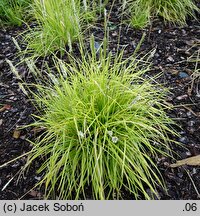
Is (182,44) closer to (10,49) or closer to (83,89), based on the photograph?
(83,89)

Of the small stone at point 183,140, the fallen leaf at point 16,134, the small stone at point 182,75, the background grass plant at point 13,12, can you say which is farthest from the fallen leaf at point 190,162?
the background grass plant at point 13,12

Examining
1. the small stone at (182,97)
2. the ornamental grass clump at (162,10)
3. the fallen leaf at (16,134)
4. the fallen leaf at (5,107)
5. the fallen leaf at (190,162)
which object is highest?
the ornamental grass clump at (162,10)

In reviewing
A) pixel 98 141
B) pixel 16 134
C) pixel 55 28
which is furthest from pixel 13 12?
pixel 98 141

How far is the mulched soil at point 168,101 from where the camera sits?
7.46 ft

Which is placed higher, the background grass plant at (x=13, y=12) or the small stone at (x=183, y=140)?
the background grass plant at (x=13, y=12)

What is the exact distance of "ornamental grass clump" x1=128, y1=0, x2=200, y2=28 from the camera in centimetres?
358

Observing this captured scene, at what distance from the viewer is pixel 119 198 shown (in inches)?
85.8

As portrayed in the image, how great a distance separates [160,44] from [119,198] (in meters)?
1.81

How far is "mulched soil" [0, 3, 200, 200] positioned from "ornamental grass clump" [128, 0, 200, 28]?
88 millimetres

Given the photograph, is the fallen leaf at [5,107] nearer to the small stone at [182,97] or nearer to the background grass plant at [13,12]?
the background grass plant at [13,12]

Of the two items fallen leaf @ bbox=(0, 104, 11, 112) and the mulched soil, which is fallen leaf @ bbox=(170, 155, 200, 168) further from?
fallen leaf @ bbox=(0, 104, 11, 112)

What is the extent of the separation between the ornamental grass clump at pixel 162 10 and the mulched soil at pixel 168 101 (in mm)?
88

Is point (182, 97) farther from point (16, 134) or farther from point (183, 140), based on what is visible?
point (16, 134)
